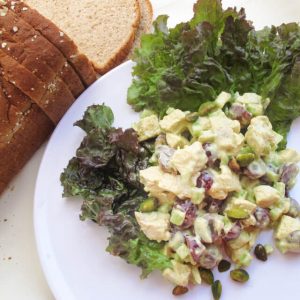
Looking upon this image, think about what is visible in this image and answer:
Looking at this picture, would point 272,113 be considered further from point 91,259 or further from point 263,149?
point 91,259

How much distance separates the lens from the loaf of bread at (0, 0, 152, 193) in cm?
226

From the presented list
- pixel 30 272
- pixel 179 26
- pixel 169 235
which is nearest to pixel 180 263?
pixel 169 235

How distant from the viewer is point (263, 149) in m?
2.01

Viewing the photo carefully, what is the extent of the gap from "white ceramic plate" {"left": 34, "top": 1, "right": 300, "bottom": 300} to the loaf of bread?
5.5 inches

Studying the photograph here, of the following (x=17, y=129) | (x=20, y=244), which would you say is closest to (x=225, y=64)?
(x=17, y=129)

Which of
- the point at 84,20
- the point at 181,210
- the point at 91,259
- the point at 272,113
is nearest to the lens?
the point at 181,210

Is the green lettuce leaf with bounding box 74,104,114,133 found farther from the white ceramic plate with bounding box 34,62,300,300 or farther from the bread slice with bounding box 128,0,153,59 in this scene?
the bread slice with bounding box 128,0,153,59

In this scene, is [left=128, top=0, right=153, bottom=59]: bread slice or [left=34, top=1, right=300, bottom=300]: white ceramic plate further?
[left=128, top=0, right=153, bottom=59]: bread slice

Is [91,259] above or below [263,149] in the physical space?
below

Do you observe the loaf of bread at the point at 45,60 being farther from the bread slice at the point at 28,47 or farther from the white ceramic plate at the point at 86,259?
the white ceramic plate at the point at 86,259

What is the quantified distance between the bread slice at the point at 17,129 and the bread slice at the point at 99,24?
1.59 feet

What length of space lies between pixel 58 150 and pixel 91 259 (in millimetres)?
565

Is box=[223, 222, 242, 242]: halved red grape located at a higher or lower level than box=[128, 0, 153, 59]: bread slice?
lower

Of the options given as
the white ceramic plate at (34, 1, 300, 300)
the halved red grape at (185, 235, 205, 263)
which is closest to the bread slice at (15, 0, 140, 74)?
the white ceramic plate at (34, 1, 300, 300)
